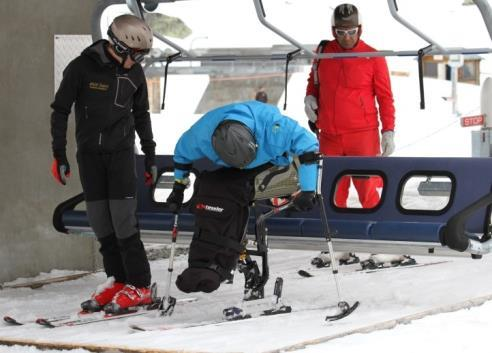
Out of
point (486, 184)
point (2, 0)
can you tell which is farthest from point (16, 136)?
point (486, 184)

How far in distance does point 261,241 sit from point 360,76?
6.57 feet

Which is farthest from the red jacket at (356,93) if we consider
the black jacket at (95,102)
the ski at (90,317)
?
the ski at (90,317)

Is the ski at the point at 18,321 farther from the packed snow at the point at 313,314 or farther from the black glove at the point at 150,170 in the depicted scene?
the black glove at the point at 150,170

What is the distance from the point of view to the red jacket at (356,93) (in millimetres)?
7485

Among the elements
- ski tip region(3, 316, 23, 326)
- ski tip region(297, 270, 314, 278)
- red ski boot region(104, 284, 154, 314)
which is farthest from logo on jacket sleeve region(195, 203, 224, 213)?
ski tip region(297, 270, 314, 278)

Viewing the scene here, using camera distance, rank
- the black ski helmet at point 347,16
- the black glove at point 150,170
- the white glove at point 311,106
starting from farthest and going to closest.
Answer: the white glove at point 311,106, the black ski helmet at point 347,16, the black glove at point 150,170

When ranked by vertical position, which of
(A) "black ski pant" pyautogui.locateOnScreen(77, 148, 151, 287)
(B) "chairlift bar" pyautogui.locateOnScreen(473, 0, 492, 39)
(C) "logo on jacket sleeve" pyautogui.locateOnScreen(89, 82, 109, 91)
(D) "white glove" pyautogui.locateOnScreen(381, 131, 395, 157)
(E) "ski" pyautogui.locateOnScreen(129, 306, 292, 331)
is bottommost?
(E) "ski" pyautogui.locateOnScreen(129, 306, 292, 331)

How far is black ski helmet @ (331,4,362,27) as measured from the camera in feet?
23.8

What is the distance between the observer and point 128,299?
240 inches

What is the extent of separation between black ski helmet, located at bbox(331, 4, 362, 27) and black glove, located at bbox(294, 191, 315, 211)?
2.02 meters

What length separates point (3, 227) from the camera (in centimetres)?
749

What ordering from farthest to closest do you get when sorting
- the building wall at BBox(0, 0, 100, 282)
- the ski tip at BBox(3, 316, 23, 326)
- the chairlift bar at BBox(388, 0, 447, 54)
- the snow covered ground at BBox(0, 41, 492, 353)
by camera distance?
1. the building wall at BBox(0, 0, 100, 282)
2. the chairlift bar at BBox(388, 0, 447, 54)
3. the ski tip at BBox(3, 316, 23, 326)
4. the snow covered ground at BBox(0, 41, 492, 353)

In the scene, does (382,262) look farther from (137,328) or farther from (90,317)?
(137,328)

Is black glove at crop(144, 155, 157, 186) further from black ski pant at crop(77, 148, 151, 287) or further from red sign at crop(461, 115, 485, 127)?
red sign at crop(461, 115, 485, 127)
